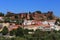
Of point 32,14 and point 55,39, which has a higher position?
point 32,14

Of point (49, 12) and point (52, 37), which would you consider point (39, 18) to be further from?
point (52, 37)

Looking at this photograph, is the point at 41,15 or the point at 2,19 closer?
the point at 2,19

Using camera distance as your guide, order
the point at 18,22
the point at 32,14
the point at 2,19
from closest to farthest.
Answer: the point at 18,22
the point at 2,19
the point at 32,14

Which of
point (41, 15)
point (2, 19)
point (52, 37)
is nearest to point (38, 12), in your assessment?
point (41, 15)

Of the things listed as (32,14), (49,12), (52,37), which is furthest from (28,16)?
(52,37)

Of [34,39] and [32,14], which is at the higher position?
[32,14]

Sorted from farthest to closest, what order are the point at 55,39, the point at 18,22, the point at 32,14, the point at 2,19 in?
the point at 32,14 → the point at 2,19 → the point at 18,22 → the point at 55,39

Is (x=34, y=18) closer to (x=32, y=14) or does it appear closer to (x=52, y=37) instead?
(x=32, y=14)

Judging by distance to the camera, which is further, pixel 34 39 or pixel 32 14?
pixel 32 14

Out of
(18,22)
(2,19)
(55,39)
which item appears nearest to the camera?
(55,39)
